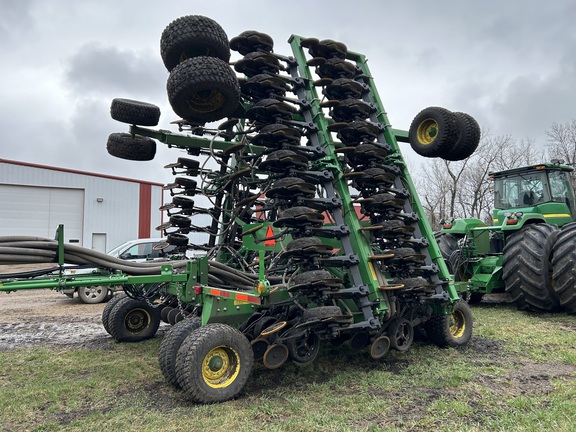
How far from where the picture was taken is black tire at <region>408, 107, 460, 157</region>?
18.1 feet

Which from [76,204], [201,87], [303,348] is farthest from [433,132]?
[76,204]

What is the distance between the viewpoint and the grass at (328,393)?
3256 mm

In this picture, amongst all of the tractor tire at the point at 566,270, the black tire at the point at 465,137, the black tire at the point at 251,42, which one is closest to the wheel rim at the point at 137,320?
the black tire at the point at 251,42

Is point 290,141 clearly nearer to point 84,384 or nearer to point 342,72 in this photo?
point 342,72

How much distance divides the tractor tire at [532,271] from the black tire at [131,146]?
5.63 m

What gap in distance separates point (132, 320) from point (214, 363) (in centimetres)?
265

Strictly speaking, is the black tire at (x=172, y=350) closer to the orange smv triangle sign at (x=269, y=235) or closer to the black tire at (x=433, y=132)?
the orange smv triangle sign at (x=269, y=235)

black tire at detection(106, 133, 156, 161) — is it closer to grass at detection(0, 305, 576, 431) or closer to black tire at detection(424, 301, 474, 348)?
grass at detection(0, 305, 576, 431)

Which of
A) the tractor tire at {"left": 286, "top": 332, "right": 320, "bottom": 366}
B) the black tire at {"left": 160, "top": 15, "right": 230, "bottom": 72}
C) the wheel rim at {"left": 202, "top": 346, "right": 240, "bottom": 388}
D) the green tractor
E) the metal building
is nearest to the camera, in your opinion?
the wheel rim at {"left": 202, "top": 346, "right": 240, "bottom": 388}

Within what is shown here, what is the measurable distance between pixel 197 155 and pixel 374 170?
7.73ft

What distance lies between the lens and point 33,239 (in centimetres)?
354

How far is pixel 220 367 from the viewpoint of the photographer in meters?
3.77

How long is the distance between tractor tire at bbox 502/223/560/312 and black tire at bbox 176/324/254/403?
5152 millimetres

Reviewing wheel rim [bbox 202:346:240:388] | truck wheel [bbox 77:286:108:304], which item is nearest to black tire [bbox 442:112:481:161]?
wheel rim [bbox 202:346:240:388]
